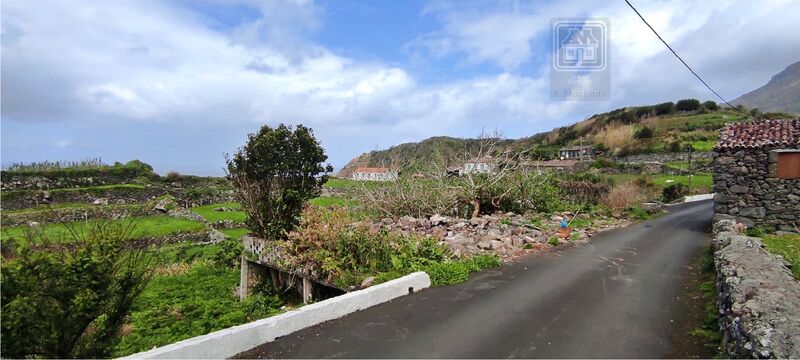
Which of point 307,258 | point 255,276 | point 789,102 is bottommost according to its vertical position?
point 255,276

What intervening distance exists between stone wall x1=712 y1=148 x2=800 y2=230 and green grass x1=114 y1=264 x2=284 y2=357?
49.7ft

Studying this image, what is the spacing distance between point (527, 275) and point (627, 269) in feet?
8.18

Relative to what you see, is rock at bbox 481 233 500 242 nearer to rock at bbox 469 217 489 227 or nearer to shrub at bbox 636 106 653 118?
rock at bbox 469 217 489 227

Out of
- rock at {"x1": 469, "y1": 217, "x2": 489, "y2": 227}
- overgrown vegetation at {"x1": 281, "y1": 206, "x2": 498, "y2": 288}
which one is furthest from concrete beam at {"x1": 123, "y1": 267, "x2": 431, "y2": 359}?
rock at {"x1": 469, "y1": 217, "x2": 489, "y2": 227}

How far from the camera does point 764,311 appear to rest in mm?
4609

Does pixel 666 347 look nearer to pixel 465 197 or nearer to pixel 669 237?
pixel 669 237

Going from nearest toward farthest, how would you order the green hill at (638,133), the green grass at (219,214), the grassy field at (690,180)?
the green grass at (219,214) < the grassy field at (690,180) < the green hill at (638,133)

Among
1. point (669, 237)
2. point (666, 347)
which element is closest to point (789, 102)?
point (669, 237)

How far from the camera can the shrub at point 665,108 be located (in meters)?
77.6

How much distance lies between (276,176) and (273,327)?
711cm

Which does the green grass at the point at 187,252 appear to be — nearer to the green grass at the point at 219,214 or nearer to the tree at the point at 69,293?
the green grass at the point at 219,214

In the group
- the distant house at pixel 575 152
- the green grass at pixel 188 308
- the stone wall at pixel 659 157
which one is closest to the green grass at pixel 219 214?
the green grass at pixel 188 308

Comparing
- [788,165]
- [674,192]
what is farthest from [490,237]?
[674,192]

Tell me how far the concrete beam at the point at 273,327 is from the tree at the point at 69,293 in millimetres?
506
